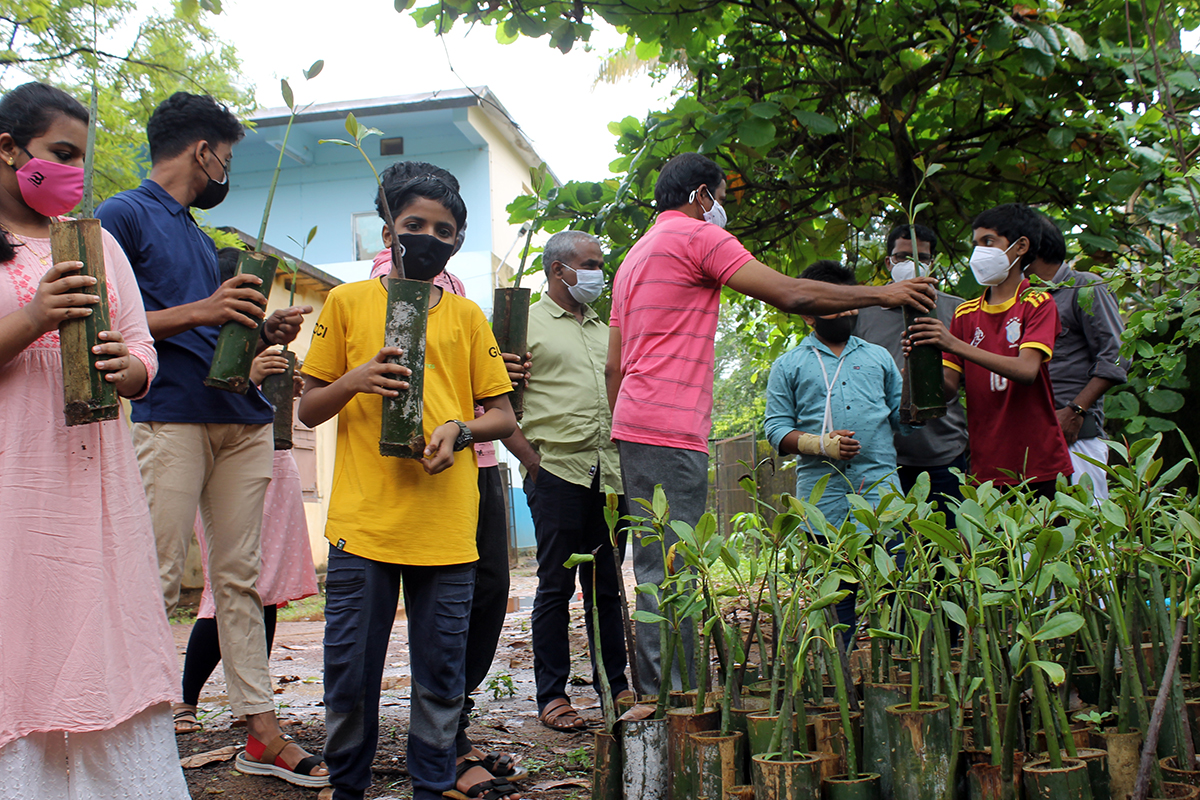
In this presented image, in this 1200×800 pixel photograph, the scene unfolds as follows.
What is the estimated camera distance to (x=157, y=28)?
30.5 feet

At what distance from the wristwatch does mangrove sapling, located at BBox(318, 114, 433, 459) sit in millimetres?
137

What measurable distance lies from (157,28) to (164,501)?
8536 millimetres

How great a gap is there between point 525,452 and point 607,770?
1.90 metres

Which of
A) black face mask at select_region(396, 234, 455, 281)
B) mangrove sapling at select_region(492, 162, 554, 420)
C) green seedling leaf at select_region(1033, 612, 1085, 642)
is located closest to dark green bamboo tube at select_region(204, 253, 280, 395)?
black face mask at select_region(396, 234, 455, 281)

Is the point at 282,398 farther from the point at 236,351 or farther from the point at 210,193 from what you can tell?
the point at 236,351

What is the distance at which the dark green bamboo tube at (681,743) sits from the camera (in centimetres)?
155

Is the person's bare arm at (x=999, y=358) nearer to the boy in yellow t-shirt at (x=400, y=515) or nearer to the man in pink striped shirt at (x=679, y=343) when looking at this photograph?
the man in pink striped shirt at (x=679, y=343)

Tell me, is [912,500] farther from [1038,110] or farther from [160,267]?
[1038,110]

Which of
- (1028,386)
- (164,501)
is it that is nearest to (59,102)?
(164,501)

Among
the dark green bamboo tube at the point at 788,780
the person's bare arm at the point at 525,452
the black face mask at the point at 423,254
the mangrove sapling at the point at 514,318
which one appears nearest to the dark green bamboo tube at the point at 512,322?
the mangrove sapling at the point at 514,318

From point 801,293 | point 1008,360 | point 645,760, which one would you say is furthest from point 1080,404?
point 645,760

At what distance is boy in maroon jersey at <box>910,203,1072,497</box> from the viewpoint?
10.6ft

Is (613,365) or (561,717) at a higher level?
(613,365)

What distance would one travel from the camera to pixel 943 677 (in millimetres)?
1592
